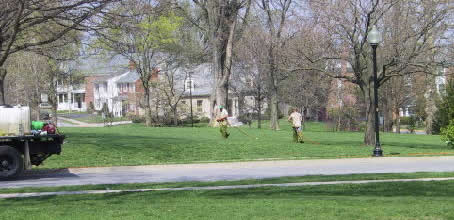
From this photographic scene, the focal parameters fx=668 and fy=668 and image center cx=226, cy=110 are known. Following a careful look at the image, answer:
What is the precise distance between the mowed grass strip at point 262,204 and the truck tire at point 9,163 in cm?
454

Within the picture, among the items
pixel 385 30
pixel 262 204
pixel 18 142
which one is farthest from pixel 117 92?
pixel 262 204

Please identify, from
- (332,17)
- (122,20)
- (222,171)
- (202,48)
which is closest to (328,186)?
(222,171)

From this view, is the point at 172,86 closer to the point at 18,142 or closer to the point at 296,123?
the point at 296,123

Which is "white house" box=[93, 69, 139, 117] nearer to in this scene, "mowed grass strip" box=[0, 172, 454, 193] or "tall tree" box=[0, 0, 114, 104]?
"tall tree" box=[0, 0, 114, 104]

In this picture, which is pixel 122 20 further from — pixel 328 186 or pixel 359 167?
pixel 328 186

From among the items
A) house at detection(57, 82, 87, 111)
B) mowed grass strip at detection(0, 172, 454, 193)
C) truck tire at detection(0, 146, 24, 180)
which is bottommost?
mowed grass strip at detection(0, 172, 454, 193)

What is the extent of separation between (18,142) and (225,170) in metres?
5.99

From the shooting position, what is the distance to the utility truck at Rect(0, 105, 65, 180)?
1658 centimetres

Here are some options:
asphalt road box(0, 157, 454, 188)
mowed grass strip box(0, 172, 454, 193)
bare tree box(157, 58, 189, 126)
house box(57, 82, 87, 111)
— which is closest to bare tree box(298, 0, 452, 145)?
asphalt road box(0, 157, 454, 188)

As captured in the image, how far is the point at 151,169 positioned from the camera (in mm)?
20188

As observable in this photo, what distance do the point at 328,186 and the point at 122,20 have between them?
397 inches

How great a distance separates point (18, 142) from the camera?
663 inches

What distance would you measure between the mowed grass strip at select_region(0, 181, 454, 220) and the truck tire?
454 centimetres

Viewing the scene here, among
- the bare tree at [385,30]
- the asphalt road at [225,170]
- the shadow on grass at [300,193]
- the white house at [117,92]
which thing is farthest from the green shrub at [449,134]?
the white house at [117,92]
